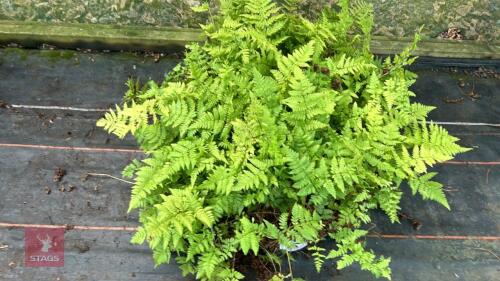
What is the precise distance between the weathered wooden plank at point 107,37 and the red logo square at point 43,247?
9.35ft

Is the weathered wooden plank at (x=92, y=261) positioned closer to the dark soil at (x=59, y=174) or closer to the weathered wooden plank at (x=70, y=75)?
the dark soil at (x=59, y=174)

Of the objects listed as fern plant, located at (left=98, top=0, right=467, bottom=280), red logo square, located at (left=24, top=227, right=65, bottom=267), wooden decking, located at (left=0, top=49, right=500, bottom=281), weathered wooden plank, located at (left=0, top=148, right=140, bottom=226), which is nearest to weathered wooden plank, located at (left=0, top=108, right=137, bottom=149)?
wooden decking, located at (left=0, top=49, right=500, bottom=281)

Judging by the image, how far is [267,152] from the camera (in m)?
3.26

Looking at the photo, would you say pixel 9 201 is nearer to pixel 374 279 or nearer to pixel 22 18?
pixel 22 18

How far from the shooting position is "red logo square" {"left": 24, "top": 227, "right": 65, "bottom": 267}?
4074mm

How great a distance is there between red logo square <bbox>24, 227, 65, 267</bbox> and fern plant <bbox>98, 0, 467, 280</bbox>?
1.22 metres

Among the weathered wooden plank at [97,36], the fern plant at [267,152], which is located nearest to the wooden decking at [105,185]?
the weathered wooden plank at [97,36]

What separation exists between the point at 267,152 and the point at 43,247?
2.56 meters

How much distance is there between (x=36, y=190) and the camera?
454 cm

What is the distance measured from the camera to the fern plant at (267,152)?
3227mm

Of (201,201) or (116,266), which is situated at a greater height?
(201,201)

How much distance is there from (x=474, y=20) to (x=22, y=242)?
6.72 meters

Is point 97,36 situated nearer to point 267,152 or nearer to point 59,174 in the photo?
point 59,174

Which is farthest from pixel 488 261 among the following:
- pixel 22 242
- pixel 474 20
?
pixel 22 242
